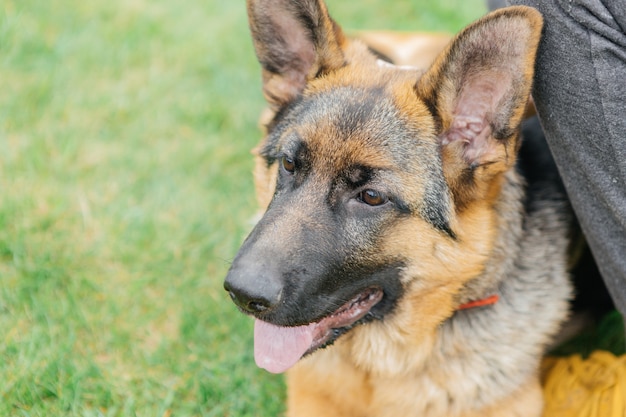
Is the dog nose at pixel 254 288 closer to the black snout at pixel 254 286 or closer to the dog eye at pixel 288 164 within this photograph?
the black snout at pixel 254 286

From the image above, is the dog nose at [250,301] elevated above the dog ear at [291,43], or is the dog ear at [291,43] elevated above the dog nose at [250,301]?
the dog ear at [291,43]

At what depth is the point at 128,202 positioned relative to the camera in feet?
15.8

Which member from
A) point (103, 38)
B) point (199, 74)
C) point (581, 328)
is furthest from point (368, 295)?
point (103, 38)

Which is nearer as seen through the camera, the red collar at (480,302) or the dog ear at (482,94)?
the dog ear at (482,94)

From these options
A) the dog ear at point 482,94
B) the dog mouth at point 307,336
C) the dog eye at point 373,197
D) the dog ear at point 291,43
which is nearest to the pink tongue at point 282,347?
the dog mouth at point 307,336

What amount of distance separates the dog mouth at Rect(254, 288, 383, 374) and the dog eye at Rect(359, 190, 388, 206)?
0.42 metres

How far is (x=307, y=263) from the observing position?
8.96 ft

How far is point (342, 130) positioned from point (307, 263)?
2.02 ft

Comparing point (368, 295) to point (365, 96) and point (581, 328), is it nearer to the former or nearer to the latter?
point (365, 96)

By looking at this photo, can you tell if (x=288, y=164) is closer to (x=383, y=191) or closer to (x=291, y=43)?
(x=383, y=191)

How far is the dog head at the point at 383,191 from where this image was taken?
107 inches

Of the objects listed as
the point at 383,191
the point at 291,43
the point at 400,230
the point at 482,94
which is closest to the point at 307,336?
the point at 400,230

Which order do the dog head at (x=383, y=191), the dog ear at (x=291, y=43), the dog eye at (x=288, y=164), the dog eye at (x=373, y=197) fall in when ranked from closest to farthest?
the dog head at (x=383, y=191), the dog eye at (x=373, y=197), the dog eye at (x=288, y=164), the dog ear at (x=291, y=43)

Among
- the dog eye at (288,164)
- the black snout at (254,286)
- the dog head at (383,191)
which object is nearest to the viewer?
the black snout at (254,286)
